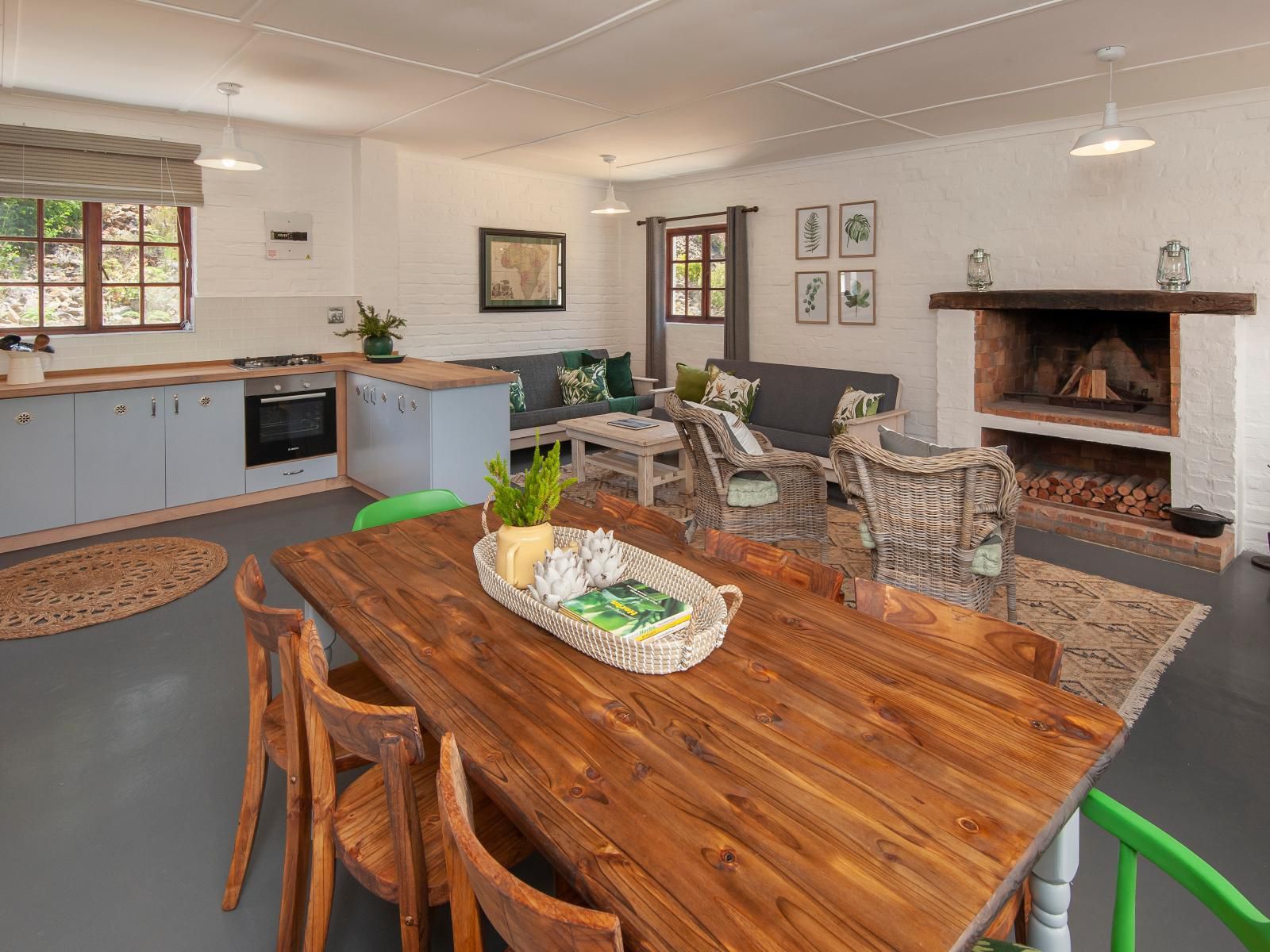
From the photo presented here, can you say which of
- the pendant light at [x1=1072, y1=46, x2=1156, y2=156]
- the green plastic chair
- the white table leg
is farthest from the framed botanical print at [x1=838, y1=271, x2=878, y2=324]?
the white table leg

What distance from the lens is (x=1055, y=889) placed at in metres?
1.18

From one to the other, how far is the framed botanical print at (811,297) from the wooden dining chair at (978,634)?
5.22m

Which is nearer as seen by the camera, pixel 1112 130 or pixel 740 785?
pixel 740 785

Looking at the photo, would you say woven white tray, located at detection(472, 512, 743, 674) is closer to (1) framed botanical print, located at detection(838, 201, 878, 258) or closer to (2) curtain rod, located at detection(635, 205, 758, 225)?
(1) framed botanical print, located at detection(838, 201, 878, 258)

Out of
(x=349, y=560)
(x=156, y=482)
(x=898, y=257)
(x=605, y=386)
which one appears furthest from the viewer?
(x=605, y=386)

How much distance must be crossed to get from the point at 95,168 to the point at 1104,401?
21.9ft

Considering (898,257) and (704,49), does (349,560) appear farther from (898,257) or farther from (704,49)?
(898,257)

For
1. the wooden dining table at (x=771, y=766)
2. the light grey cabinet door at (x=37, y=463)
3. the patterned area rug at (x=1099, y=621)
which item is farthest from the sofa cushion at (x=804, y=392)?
the light grey cabinet door at (x=37, y=463)

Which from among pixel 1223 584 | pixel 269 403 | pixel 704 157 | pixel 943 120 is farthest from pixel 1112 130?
pixel 269 403

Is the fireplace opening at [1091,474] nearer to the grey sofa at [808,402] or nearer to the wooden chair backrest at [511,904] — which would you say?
the grey sofa at [808,402]

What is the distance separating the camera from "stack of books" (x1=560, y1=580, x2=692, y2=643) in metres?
1.53

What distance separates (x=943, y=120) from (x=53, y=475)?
5888mm

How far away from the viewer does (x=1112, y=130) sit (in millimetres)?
3576

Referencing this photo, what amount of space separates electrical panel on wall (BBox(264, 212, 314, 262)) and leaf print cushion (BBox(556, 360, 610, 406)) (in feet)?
7.97
